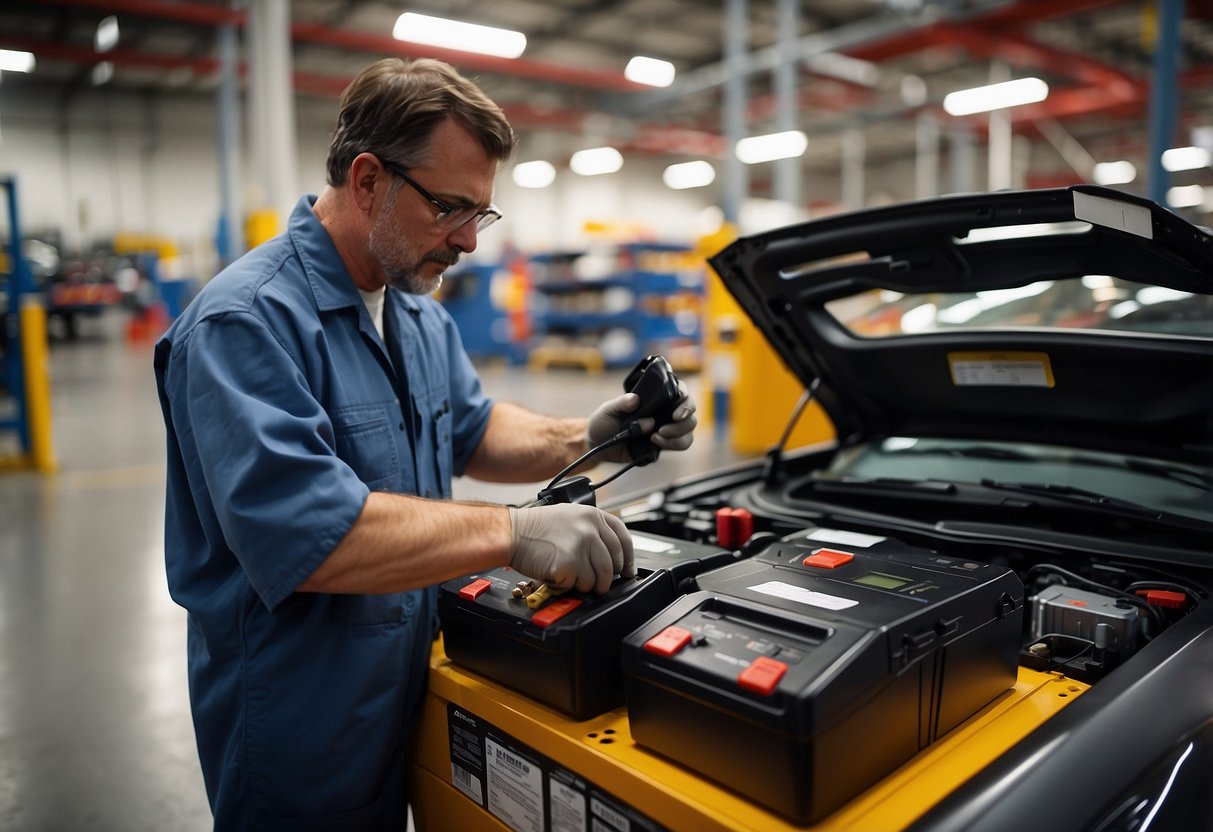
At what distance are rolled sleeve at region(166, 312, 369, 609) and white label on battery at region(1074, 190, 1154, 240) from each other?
1046 millimetres

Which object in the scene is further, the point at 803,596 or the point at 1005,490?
the point at 1005,490

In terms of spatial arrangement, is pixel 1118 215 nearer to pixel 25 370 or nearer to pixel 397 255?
pixel 397 255

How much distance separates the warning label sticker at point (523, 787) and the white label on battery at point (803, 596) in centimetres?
30

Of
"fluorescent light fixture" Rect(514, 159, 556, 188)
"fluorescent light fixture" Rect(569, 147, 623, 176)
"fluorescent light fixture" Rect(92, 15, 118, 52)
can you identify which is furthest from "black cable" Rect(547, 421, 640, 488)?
"fluorescent light fixture" Rect(514, 159, 556, 188)

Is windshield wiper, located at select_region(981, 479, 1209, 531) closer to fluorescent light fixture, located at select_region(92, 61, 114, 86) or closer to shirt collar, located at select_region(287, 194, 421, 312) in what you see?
shirt collar, located at select_region(287, 194, 421, 312)

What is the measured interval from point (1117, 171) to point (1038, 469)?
19.3 m

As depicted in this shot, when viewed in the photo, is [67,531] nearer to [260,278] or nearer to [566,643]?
[260,278]

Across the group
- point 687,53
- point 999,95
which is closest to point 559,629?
point 999,95

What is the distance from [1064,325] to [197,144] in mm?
18346

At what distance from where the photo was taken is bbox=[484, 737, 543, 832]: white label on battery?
103 centimetres

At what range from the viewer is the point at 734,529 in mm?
1478

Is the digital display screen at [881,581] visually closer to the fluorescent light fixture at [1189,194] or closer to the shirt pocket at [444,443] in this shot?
the shirt pocket at [444,443]

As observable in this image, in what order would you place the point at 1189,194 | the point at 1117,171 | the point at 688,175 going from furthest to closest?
the point at 688,175, the point at 1117,171, the point at 1189,194

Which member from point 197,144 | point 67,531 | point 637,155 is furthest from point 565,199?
point 67,531
